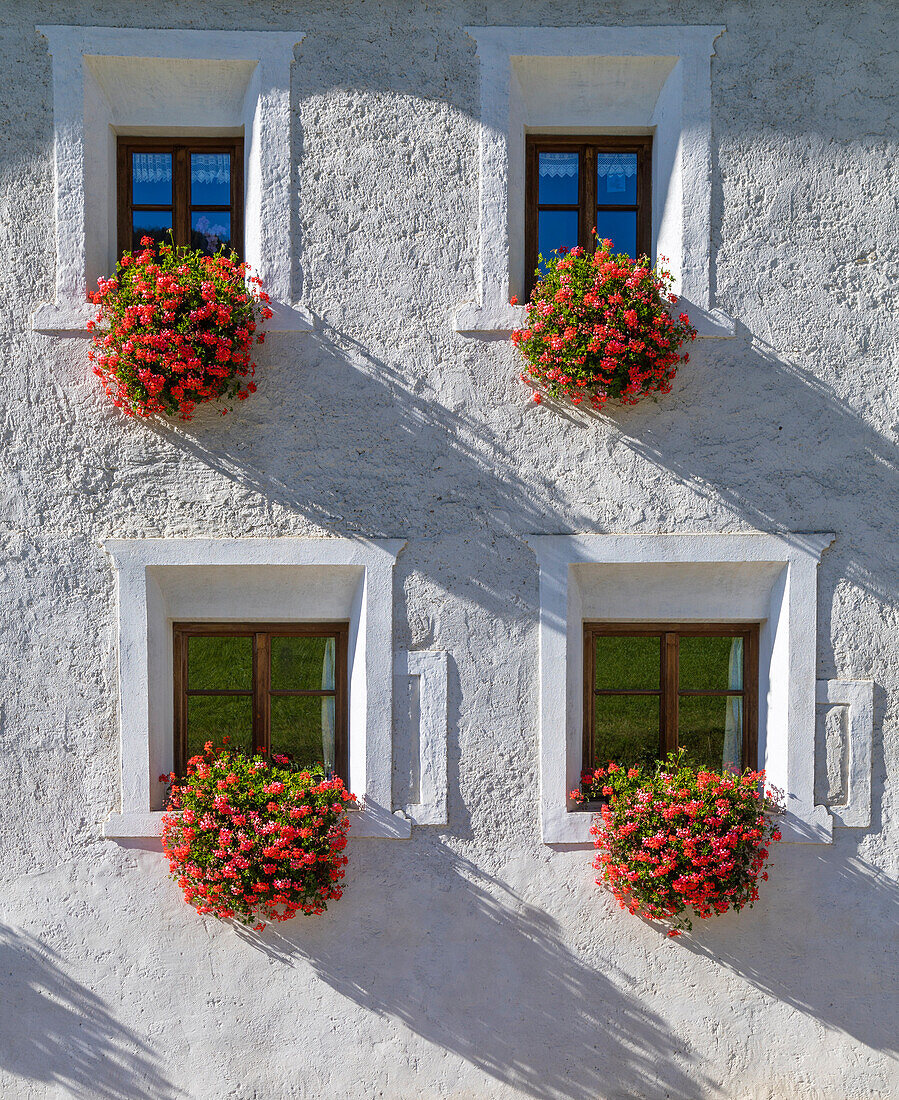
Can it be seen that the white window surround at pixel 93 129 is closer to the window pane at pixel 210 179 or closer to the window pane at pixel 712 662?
the window pane at pixel 210 179

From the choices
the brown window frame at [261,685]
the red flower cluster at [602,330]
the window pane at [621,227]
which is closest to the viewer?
the red flower cluster at [602,330]

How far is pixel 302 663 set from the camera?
5258 mm

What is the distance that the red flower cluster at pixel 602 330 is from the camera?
473 cm

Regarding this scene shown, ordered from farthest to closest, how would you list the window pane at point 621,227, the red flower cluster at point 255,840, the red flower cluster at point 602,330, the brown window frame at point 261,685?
the window pane at point 621,227 → the brown window frame at point 261,685 → the red flower cluster at point 602,330 → the red flower cluster at point 255,840

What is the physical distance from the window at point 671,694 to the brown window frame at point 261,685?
145 centimetres

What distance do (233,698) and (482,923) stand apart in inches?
76.1

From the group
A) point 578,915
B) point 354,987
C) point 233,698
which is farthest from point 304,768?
point 578,915

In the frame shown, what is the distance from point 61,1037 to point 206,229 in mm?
4742

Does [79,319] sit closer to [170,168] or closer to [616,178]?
[170,168]

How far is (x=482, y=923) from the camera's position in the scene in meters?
4.96

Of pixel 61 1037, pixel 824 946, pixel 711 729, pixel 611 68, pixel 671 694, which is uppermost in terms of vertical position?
pixel 611 68

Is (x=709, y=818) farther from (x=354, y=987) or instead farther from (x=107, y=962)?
(x=107, y=962)

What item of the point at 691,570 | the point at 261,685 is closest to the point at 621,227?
the point at 691,570

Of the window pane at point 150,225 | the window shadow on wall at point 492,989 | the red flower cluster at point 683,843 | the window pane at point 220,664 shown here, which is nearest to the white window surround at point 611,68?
the window pane at point 150,225
